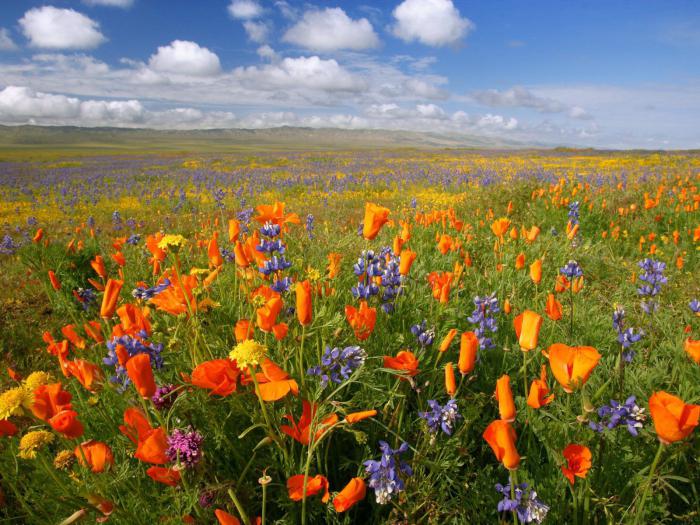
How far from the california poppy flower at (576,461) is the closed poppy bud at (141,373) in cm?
121

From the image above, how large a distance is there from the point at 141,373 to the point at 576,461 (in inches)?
50.4

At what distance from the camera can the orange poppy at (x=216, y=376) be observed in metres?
1.23

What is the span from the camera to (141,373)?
41.6 inches

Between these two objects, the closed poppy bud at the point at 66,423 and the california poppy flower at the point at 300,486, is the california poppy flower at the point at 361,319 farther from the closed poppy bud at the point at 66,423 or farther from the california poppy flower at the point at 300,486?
the closed poppy bud at the point at 66,423

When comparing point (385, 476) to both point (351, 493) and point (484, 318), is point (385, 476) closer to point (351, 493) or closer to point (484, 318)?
point (351, 493)

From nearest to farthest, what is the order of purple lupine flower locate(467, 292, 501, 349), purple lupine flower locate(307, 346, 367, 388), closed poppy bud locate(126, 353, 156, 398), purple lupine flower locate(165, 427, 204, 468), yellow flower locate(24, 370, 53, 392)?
closed poppy bud locate(126, 353, 156, 398)
purple lupine flower locate(165, 427, 204, 468)
yellow flower locate(24, 370, 53, 392)
purple lupine flower locate(307, 346, 367, 388)
purple lupine flower locate(467, 292, 501, 349)

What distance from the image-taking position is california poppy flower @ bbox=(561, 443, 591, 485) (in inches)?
44.5

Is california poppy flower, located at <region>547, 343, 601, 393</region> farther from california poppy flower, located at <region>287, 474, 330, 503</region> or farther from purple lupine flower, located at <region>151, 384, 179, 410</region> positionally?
purple lupine flower, located at <region>151, 384, 179, 410</region>

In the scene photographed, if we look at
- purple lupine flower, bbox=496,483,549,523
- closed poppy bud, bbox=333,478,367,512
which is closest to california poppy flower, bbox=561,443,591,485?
purple lupine flower, bbox=496,483,549,523

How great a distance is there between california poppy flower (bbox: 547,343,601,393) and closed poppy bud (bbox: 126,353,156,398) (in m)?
1.09

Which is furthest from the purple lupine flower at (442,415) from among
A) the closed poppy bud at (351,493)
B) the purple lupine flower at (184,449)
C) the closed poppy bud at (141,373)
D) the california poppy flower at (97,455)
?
the california poppy flower at (97,455)

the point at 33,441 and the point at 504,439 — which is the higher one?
the point at 504,439

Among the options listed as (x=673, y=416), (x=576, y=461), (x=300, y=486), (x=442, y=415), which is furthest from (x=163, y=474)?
(x=673, y=416)

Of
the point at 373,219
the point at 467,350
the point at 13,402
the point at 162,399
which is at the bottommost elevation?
the point at 162,399
